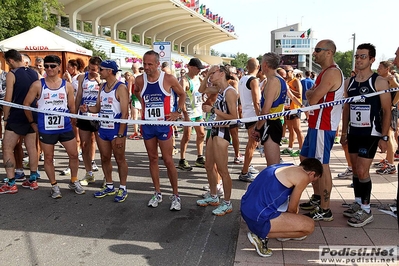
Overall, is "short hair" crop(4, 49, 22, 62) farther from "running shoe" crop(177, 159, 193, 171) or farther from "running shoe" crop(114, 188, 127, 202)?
"running shoe" crop(177, 159, 193, 171)

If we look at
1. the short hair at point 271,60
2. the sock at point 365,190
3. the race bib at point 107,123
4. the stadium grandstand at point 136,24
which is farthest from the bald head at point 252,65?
the stadium grandstand at point 136,24

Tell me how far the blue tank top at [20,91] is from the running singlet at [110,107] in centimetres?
144

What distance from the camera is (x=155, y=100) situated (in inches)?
180

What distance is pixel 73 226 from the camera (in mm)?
4172

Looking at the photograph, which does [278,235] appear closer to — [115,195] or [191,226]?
[191,226]

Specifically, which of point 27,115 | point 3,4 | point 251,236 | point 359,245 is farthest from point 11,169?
point 3,4

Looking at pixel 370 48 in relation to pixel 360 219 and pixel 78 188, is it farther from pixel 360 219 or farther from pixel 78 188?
pixel 78 188

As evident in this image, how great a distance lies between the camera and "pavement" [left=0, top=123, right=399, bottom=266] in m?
3.40

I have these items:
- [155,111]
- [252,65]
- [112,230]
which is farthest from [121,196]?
[252,65]

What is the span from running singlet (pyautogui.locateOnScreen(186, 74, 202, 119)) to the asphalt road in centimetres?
211

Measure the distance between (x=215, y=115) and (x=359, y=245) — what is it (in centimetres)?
230

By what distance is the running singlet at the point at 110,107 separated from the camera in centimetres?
480

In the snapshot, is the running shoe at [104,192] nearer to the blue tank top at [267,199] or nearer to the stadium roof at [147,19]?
the blue tank top at [267,199]

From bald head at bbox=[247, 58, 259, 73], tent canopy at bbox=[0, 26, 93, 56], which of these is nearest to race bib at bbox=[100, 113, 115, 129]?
bald head at bbox=[247, 58, 259, 73]
